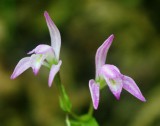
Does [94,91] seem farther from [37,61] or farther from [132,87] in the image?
[37,61]

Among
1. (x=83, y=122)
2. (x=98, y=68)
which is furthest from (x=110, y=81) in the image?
(x=83, y=122)

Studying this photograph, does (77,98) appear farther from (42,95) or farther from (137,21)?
(137,21)

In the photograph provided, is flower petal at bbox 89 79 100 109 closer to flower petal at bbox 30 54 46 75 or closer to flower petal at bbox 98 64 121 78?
flower petal at bbox 98 64 121 78

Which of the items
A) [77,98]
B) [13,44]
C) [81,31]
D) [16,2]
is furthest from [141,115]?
[16,2]

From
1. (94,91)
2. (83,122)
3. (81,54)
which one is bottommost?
(81,54)

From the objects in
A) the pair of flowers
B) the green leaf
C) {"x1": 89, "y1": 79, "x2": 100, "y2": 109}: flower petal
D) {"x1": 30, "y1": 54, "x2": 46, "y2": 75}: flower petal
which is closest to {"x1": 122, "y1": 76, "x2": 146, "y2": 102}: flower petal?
the pair of flowers

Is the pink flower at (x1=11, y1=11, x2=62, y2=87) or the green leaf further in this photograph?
the green leaf
